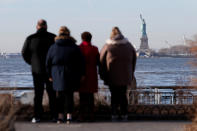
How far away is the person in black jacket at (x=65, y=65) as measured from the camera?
10359 mm

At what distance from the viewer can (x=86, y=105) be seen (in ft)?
35.6

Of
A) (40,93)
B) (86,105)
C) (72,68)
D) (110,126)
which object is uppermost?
(72,68)

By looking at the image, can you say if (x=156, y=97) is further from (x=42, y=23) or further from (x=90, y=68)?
(x=42, y=23)

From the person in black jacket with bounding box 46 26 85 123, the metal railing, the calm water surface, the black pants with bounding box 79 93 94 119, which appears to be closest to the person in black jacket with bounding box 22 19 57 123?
the person in black jacket with bounding box 46 26 85 123

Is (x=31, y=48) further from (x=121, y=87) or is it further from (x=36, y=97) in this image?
(x=121, y=87)

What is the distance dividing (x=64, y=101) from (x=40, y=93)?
0.59 metres

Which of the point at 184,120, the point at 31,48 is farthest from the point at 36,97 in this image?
the point at 184,120

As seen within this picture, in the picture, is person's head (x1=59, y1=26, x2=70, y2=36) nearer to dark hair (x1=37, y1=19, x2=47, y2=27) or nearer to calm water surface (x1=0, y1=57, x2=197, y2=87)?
dark hair (x1=37, y1=19, x2=47, y2=27)

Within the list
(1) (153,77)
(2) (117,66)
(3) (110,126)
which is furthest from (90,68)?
(1) (153,77)

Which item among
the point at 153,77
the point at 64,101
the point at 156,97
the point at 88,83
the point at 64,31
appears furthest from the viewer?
the point at 153,77

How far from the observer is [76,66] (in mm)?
10461

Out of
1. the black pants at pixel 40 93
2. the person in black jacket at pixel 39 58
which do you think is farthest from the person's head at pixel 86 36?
the black pants at pixel 40 93

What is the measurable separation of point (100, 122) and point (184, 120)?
5.45 ft

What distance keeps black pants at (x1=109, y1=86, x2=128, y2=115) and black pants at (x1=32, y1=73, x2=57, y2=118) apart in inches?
46.0
